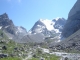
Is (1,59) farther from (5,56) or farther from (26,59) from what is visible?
(26,59)

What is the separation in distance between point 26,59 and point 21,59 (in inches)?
170

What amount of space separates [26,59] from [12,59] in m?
11.6

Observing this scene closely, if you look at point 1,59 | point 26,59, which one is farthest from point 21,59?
point 1,59

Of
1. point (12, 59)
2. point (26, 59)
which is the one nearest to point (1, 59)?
point (12, 59)

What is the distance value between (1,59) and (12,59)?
8.51 m

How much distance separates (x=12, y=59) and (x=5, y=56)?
11.9 metres

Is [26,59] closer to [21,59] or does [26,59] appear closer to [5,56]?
[21,59]

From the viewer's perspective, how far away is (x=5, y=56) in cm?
14425

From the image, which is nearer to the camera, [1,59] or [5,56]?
[1,59]

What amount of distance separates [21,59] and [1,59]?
15738mm

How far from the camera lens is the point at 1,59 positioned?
133750 mm

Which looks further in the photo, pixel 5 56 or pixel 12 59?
pixel 5 56

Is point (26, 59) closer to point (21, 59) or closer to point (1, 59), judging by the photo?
point (21, 59)

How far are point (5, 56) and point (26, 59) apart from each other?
18798 mm
